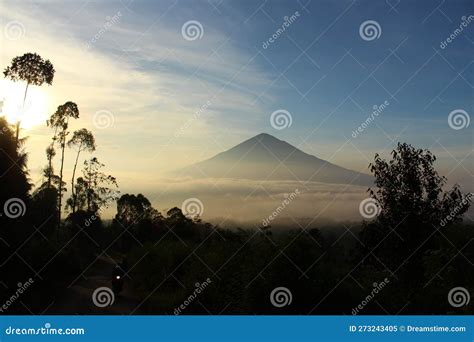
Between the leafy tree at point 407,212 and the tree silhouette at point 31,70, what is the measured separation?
1290cm

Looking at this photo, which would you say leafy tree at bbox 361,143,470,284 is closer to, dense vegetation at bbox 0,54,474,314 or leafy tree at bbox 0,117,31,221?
dense vegetation at bbox 0,54,474,314

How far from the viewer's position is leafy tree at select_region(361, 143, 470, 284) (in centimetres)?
1598

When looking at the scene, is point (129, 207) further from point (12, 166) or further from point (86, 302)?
point (86, 302)

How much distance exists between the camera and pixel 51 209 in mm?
30078

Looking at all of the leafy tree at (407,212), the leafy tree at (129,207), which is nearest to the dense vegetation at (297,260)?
the leafy tree at (407,212)

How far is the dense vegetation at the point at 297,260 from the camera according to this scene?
1179 centimetres

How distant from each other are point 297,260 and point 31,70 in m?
14.0

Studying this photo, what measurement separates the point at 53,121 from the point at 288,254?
61.5 feet

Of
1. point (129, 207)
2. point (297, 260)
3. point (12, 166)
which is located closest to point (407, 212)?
point (297, 260)

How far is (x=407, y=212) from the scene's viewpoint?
16359 millimetres

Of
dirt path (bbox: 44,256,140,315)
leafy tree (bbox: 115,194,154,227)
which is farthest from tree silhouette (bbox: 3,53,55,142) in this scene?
leafy tree (bbox: 115,194,154,227)

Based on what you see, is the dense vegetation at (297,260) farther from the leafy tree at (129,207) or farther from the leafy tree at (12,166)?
the leafy tree at (129,207)

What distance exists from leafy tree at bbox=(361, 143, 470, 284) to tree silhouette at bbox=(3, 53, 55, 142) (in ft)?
42.3
